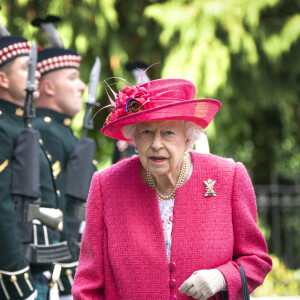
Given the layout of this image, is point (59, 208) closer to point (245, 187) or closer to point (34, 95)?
point (34, 95)

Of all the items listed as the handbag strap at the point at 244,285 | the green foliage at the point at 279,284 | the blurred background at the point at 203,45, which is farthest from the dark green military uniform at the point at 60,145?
the green foliage at the point at 279,284

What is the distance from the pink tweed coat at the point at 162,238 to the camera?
316 cm

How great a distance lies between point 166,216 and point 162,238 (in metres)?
0.13

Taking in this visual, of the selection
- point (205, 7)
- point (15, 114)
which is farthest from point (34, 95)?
point (205, 7)

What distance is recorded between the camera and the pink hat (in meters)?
3.09

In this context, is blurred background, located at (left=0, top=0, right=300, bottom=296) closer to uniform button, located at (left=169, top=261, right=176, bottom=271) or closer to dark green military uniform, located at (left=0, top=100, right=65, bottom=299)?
dark green military uniform, located at (left=0, top=100, right=65, bottom=299)

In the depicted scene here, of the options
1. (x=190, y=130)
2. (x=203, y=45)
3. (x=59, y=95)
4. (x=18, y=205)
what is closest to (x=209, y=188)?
(x=190, y=130)

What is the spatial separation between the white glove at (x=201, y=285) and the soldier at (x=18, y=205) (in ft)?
5.80

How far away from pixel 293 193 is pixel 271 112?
1.47m

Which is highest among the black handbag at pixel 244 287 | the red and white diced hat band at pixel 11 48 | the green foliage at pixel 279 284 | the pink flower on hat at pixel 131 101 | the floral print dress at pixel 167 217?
Result: the red and white diced hat band at pixel 11 48

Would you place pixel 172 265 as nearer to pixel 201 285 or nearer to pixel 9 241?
pixel 201 285

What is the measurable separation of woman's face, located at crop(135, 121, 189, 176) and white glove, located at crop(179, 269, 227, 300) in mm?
493

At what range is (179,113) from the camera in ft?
10.2

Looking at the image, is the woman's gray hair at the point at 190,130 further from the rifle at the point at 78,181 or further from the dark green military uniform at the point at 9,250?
the rifle at the point at 78,181
